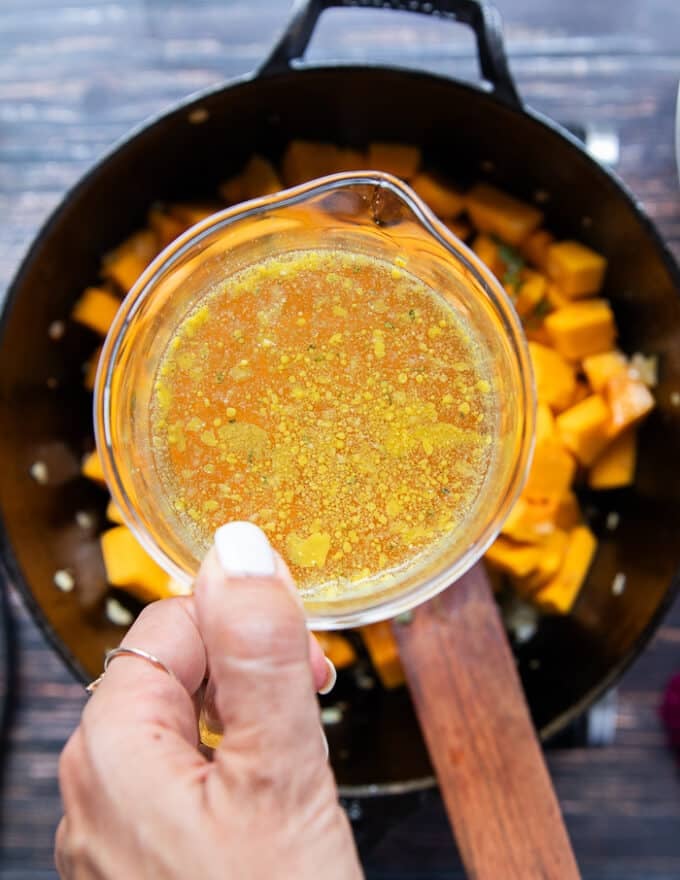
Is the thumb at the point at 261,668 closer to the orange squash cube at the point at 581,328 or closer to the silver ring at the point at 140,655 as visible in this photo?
the silver ring at the point at 140,655

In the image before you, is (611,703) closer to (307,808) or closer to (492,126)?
(307,808)

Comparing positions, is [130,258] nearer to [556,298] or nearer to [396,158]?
[396,158]

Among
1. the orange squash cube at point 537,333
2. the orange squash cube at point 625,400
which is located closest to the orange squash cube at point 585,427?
the orange squash cube at point 625,400

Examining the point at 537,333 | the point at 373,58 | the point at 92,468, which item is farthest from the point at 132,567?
the point at 373,58

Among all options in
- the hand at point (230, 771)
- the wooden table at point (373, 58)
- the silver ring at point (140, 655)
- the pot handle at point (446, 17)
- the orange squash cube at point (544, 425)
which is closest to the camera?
the hand at point (230, 771)

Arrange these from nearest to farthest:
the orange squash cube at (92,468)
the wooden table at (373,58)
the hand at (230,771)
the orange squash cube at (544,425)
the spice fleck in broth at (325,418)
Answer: the hand at (230,771)
the spice fleck in broth at (325,418)
the orange squash cube at (544,425)
the orange squash cube at (92,468)
the wooden table at (373,58)

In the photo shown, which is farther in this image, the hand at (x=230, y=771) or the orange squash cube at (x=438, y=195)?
the orange squash cube at (x=438, y=195)

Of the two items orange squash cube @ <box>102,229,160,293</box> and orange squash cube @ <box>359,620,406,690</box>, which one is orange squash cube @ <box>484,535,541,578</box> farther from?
orange squash cube @ <box>102,229,160,293</box>
